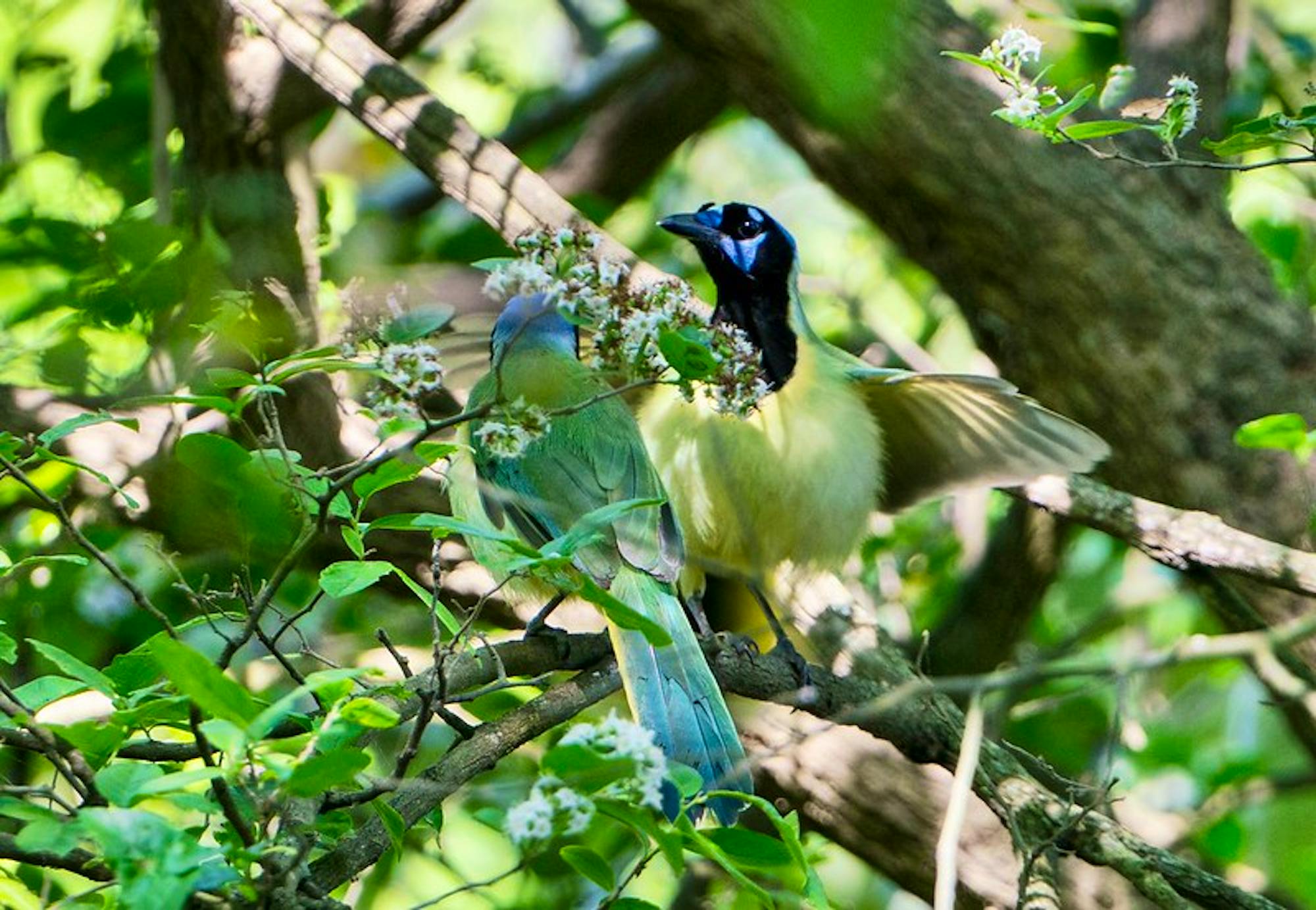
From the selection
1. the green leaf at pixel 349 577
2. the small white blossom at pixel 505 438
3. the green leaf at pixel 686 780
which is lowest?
the green leaf at pixel 686 780

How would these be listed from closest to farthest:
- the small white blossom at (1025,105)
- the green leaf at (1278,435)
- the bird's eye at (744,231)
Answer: the small white blossom at (1025,105) < the green leaf at (1278,435) < the bird's eye at (744,231)

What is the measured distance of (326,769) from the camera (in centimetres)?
146

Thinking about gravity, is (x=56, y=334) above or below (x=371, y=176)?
above

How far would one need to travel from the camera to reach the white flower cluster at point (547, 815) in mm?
1542

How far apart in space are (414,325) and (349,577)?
0.31 metres

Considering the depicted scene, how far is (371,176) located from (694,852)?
17.4 ft

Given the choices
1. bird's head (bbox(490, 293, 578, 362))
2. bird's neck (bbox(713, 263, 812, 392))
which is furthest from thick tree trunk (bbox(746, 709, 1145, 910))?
bird's head (bbox(490, 293, 578, 362))

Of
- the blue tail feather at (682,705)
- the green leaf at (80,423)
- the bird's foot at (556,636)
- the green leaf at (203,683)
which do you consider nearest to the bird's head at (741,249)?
the bird's foot at (556,636)

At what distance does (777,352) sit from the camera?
4105 mm

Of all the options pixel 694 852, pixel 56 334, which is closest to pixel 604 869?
pixel 694 852

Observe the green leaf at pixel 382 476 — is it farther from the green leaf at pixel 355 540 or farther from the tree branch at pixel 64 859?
the tree branch at pixel 64 859

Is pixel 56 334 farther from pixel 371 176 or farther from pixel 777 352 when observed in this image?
pixel 371 176

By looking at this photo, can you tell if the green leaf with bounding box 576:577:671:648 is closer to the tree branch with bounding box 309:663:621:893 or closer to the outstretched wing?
the tree branch with bounding box 309:663:621:893

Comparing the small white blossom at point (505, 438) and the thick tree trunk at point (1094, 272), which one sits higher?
the small white blossom at point (505, 438)
